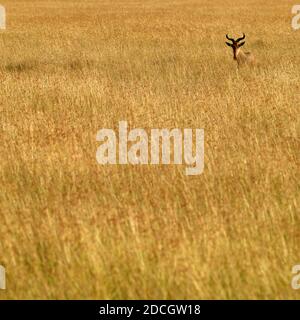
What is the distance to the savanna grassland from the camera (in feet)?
17.5

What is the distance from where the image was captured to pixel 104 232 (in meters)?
5.96

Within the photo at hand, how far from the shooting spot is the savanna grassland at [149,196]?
5.33 m

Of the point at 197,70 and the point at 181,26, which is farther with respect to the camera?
the point at 181,26

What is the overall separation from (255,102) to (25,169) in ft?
15.1

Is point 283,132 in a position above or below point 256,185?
above

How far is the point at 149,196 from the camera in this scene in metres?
7.02

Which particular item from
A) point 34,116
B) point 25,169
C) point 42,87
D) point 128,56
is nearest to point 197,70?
point 128,56

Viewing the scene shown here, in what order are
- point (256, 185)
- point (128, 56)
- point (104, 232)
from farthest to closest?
point (128, 56) → point (256, 185) → point (104, 232)

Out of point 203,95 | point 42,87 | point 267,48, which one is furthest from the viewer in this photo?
point 267,48

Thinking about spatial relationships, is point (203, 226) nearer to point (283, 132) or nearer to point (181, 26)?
point (283, 132)

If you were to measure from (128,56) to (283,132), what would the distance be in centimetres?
1076
